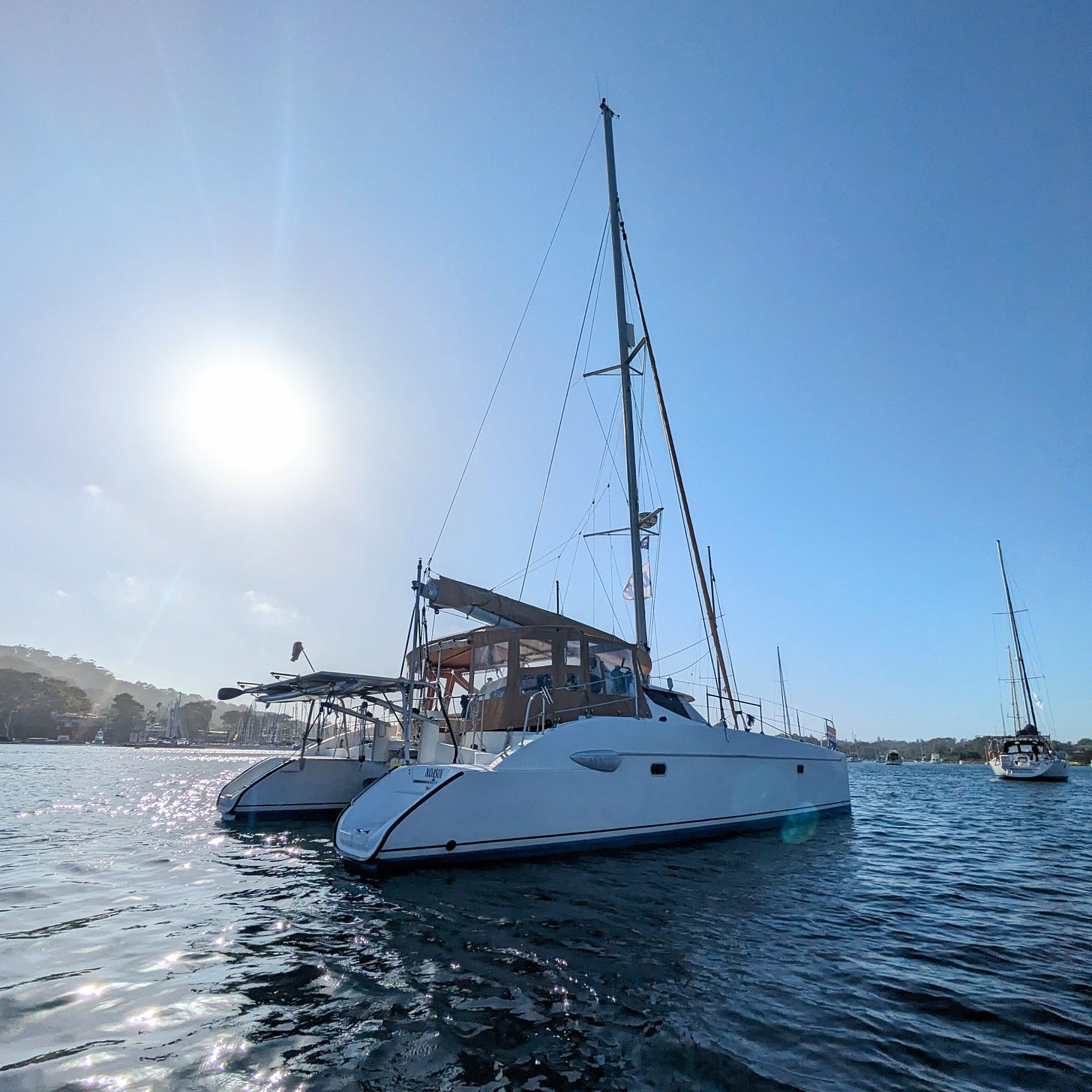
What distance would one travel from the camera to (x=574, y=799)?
353 inches

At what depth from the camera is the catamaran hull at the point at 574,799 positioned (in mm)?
7754

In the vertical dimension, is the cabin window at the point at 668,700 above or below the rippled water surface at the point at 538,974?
above

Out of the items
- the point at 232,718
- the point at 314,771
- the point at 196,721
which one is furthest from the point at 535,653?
the point at 232,718

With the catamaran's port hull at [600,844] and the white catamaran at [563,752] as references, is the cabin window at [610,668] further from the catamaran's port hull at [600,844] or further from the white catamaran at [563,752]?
the catamaran's port hull at [600,844]

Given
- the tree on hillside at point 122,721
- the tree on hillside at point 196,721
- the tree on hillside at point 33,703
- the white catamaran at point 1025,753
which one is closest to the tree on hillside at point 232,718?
the tree on hillside at point 196,721

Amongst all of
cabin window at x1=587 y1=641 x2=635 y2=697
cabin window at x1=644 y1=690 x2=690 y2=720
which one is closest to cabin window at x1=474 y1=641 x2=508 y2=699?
cabin window at x1=587 y1=641 x2=635 y2=697

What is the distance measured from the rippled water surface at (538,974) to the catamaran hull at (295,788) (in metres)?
3.05

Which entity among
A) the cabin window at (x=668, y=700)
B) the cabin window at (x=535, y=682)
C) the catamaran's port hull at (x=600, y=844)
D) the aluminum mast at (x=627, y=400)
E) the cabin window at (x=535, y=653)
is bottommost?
the catamaran's port hull at (x=600, y=844)

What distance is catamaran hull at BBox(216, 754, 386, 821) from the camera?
486 inches

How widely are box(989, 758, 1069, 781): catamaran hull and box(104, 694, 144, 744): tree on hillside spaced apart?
13471cm

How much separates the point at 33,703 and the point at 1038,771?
481 feet

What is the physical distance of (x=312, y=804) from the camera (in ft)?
41.9

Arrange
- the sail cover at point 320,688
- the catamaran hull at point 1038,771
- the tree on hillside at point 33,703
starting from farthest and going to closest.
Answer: the tree on hillside at point 33,703 → the catamaran hull at point 1038,771 → the sail cover at point 320,688

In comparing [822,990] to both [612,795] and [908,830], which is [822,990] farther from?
[908,830]
